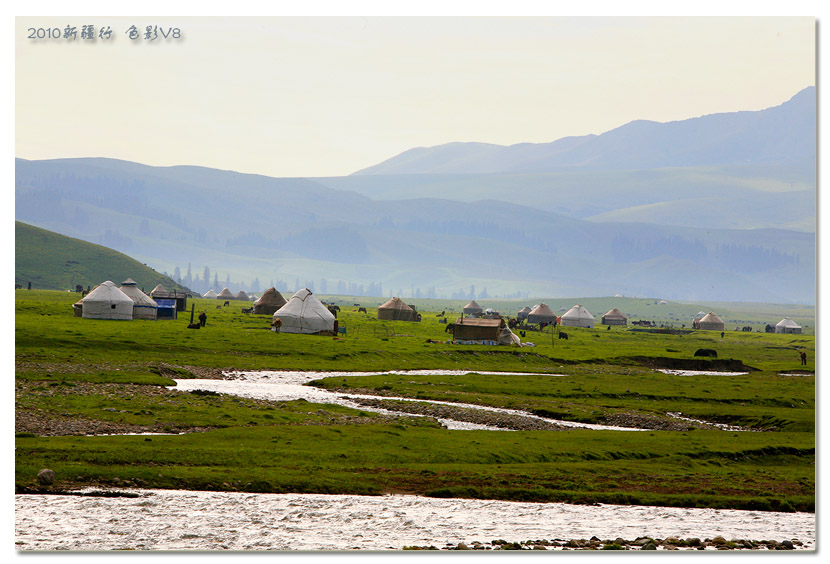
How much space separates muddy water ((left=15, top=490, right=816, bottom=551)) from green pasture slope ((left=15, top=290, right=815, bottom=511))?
114cm

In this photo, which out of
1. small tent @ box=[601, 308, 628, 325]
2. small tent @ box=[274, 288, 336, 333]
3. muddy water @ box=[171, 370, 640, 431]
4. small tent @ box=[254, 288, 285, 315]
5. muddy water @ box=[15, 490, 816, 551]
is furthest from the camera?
small tent @ box=[601, 308, 628, 325]

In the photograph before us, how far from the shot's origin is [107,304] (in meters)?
90.4

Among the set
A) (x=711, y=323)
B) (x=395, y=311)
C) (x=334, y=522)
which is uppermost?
(x=395, y=311)

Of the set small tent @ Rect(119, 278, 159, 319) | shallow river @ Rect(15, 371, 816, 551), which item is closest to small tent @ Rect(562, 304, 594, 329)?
small tent @ Rect(119, 278, 159, 319)

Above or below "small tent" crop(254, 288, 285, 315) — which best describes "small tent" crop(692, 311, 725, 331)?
below

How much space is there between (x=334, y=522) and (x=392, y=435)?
44.1ft

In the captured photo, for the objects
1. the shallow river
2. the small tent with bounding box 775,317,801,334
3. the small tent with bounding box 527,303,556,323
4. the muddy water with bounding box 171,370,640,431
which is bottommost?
the shallow river

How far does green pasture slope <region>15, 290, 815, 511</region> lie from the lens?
2981 centimetres

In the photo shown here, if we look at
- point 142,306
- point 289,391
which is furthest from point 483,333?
point 289,391

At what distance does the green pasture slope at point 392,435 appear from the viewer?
29812mm

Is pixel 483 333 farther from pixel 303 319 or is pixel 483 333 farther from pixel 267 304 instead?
pixel 267 304

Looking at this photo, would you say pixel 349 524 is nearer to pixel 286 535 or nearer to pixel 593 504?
pixel 286 535

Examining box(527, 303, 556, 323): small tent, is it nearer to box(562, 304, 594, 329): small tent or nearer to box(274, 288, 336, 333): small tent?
box(562, 304, 594, 329): small tent
